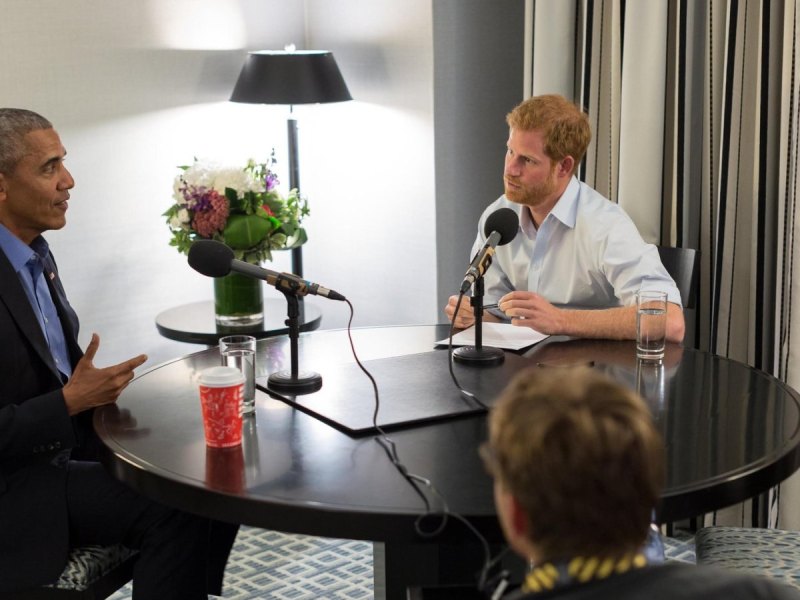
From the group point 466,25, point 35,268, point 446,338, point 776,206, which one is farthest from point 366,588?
point 466,25

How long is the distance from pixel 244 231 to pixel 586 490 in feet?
7.65

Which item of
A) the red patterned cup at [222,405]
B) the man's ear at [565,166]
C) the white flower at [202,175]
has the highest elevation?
the man's ear at [565,166]

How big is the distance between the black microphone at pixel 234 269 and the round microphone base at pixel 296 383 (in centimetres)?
19

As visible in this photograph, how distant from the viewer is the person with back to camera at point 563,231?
2.72 meters

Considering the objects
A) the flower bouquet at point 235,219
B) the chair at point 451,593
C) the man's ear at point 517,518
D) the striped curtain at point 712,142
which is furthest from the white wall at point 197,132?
the man's ear at point 517,518

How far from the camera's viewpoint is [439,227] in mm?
3785

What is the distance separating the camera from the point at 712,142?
3.11m

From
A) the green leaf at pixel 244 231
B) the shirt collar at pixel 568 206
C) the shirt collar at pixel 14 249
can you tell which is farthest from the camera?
the green leaf at pixel 244 231

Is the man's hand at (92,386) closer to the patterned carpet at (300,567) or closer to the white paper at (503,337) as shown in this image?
the white paper at (503,337)

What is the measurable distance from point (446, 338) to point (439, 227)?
1.23 m

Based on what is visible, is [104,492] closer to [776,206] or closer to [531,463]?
[531,463]

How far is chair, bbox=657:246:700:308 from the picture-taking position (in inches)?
116

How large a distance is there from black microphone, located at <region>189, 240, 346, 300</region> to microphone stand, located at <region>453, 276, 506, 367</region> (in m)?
0.38

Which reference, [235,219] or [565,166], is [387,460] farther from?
[235,219]
